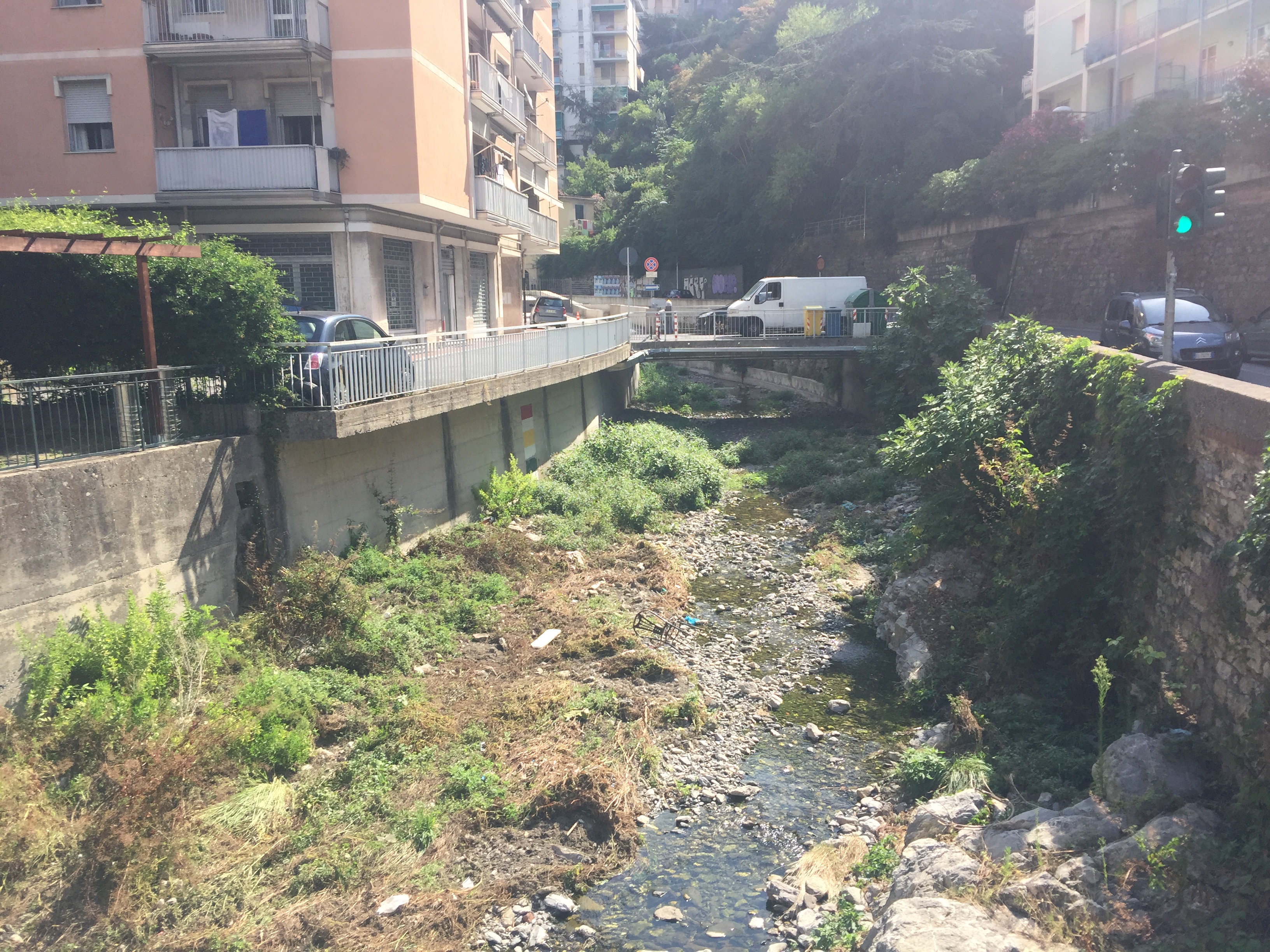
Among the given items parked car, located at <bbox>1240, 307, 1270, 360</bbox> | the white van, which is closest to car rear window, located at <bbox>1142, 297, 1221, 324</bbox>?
parked car, located at <bbox>1240, 307, 1270, 360</bbox>

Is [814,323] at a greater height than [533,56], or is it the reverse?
[533,56]

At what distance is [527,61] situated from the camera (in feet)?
96.9

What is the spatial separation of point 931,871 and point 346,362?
28.7ft

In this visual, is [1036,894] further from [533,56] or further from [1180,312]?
[533,56]

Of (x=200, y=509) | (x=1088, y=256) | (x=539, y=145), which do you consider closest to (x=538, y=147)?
(x=539, y=145)

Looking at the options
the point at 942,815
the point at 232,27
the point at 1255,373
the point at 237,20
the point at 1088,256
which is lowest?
the point at 942,815

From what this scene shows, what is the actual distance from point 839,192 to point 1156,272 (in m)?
19.8

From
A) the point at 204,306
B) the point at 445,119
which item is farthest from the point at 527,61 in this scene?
the point at 204,306

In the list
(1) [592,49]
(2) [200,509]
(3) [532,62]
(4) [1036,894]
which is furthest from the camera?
(1) [592,49]

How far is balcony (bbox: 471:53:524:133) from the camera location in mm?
22984

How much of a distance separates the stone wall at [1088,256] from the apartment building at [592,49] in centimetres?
4248

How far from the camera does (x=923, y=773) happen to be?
350 inches

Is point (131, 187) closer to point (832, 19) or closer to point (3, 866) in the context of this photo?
point (3, 866)

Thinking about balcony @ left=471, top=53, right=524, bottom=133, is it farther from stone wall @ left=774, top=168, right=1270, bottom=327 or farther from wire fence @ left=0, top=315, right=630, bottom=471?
stone wall @ left=774, top=168, right=1270, bottom=327
